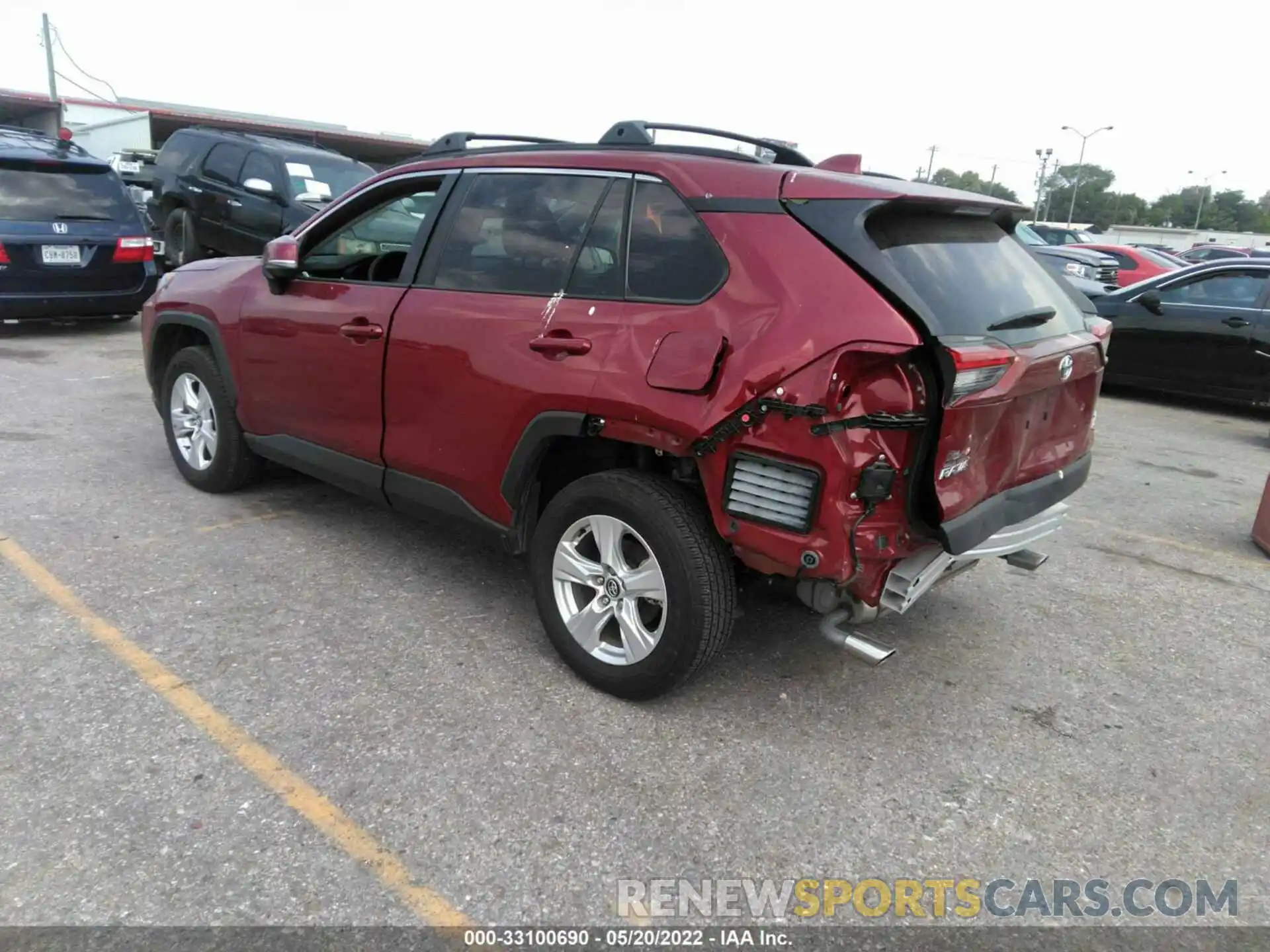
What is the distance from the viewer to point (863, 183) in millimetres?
2965

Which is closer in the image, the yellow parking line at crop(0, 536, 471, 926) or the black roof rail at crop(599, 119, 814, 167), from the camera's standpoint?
the yellow parking line at crop(0, 536, 471, 926)

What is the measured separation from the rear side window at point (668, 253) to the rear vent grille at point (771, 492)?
0.58 meters

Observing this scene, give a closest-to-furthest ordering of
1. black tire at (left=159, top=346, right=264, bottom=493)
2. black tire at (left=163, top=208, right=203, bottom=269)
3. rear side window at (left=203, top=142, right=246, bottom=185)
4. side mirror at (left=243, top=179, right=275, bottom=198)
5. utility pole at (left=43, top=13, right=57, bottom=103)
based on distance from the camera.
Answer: black tire at (left=159, top=346, right=264, bottom=493), side mirror at (left=243, top=179, right=275, bottom=198), rear side window at (left=203, top=142, right=246, bottom=185), black tire at (left=163, top=208, right=203, bottom=269), utility pole at (left=43, top=13, right=57, bottom=103)

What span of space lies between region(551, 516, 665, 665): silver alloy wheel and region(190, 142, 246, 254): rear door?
31.9ft

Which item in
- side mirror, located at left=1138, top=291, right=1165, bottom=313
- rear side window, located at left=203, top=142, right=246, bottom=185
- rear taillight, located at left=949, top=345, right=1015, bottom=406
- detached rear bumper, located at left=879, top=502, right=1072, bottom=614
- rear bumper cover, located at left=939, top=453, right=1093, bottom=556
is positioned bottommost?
detached rear bumper, located at left=879, top=502, right=1072, bottom=614

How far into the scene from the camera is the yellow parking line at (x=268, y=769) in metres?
2.35

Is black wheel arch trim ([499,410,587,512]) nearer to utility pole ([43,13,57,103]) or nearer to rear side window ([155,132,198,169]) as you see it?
rear side window ([155,132,198,169])

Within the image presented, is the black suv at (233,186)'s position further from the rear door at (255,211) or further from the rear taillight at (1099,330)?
the rear taillight at (1099,330)

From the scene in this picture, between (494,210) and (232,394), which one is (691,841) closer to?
(494,210)

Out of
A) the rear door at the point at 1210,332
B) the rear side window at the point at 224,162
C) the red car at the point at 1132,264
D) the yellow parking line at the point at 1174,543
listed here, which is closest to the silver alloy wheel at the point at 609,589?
the yellow parking line at the point at 1174,543

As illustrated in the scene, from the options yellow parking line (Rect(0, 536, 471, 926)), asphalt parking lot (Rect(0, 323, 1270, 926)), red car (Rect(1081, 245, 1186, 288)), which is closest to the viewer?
yellow parking line (Rect(0, 536, 471, 926))

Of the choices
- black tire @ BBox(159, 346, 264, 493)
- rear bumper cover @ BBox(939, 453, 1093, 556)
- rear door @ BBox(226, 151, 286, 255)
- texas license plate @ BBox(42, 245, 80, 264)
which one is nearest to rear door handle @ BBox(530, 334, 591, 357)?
rear bumper cover @ BBox(939, 453, 1093, 556)

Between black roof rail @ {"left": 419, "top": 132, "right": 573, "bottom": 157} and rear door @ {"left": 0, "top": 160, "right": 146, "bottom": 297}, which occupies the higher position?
black roof rail @ {"left": 419, "top": 132, "right": 573, "bottom": 157}

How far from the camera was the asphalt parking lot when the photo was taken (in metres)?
2.45
